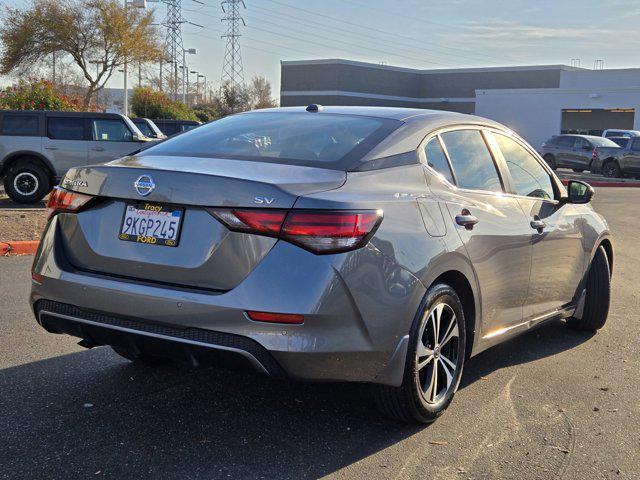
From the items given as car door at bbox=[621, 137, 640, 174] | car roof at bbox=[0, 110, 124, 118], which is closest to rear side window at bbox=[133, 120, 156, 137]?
car roof at bbox=[0, 110, 124, 118]

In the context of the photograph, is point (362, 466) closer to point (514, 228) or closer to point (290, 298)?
point (290, 298)

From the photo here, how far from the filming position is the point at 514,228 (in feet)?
14.9

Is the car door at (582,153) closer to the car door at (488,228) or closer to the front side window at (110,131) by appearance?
the front side window at (110,131)

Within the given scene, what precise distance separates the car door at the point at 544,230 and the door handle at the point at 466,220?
2.51ft

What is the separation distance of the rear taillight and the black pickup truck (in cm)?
2843

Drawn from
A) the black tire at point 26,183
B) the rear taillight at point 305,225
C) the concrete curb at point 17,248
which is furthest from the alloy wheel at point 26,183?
the rear taillight at point 305,225

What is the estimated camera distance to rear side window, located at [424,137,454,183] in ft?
13.5

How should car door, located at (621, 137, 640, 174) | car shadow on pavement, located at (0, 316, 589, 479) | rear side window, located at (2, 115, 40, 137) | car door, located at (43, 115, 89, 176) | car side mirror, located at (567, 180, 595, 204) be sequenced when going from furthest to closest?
car door, located at (621, 137, 640, 174)
car door, located at (43, 115, 89, 176)
rear side window, located at (2, 115, 40, 137)
car side mirror, located at (567, 180, 595, 204)
car shadow on pavement, located at (0, 316, 589, 479)

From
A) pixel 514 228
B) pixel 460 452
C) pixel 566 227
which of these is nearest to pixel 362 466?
pixel 460 452

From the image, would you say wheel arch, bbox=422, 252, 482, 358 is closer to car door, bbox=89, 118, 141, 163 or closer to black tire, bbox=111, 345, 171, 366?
black tire, bbox=111, 345, 171, 366

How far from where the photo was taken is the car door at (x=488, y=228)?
4.11 meters

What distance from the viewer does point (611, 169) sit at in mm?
29750

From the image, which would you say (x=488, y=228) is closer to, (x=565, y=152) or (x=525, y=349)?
(x=525, y=349)

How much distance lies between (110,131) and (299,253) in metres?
13.4
